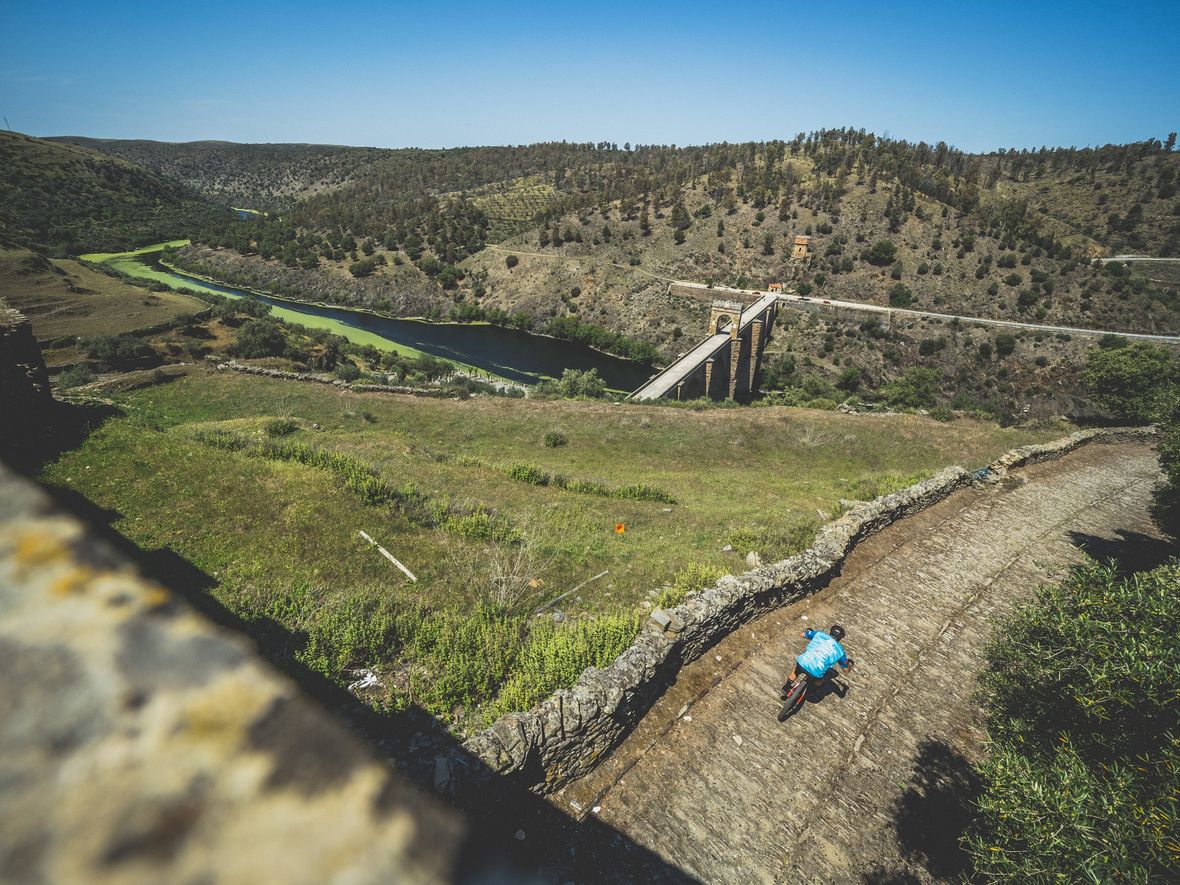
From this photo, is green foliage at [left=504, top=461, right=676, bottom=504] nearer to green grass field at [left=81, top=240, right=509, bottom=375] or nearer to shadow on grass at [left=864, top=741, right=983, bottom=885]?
shadow on grass at [left=864, top=741, right=983, bottom=885]

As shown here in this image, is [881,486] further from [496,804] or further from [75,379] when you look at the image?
[75,379]

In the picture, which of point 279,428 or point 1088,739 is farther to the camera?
point 279,428

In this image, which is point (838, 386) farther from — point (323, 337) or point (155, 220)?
point (155, 220)

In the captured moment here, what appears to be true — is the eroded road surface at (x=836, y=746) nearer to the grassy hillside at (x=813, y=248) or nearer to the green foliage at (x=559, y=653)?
the green foliage at (x=559, y=653)

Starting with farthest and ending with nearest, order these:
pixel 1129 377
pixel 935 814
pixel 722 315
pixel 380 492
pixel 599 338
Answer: pixel 599 338 < pixel 722 315 < pixel 1129 377 < pixel 380 492 < pixel 935 814

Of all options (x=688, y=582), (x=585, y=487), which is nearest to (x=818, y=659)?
(x=688, y=582)

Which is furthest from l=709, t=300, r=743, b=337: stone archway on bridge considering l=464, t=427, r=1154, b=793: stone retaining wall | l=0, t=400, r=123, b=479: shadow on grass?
l=0, t=400, r=123, b=479: shadow on grass
